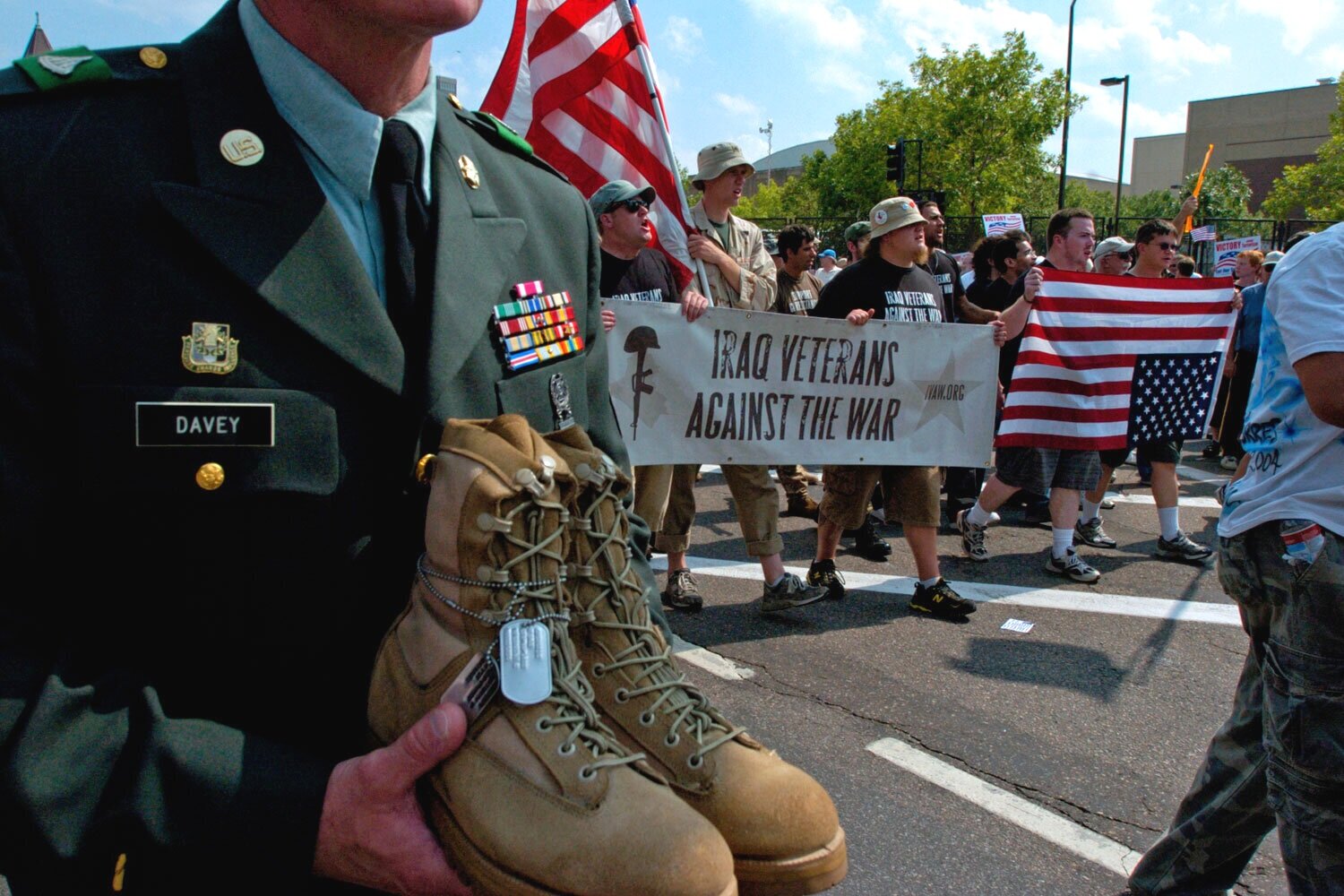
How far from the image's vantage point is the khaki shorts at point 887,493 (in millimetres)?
5477

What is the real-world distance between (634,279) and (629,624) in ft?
14.5

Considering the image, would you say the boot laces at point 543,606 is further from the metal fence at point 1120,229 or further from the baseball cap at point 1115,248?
the metal fence at point 1120,229

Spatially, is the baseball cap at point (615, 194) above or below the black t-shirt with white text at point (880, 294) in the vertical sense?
above

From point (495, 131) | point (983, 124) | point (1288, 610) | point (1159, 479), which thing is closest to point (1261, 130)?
point (983, 124)

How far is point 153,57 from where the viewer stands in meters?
1.15

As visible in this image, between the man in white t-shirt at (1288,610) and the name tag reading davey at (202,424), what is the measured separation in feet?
7.38

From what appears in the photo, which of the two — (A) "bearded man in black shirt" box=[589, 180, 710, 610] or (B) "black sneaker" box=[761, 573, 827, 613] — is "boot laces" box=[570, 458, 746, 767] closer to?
(A) "bearded man in black shirt" box=[589, 180, 710, 610]

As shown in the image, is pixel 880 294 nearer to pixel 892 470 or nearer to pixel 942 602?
pixel 892 470

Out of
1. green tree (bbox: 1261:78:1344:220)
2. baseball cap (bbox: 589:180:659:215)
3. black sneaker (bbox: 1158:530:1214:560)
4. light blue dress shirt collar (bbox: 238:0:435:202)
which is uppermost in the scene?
green tree (bbox: 1261:78:1344:220)

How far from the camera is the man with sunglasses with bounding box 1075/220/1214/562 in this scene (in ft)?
21.6

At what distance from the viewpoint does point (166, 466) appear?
3.26 feet

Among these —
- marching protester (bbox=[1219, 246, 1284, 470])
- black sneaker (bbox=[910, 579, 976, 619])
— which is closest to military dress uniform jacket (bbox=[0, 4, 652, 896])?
black sneaker (bbox=[910, 579, 976, 619])

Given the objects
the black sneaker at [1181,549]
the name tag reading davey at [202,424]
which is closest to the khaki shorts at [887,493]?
the black sneaker at [1181,549]

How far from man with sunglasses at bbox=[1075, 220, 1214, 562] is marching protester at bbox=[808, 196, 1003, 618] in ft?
5.44
